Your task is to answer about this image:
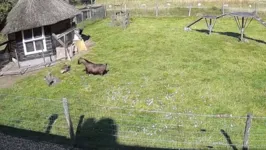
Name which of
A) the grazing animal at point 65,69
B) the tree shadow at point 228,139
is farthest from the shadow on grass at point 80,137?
the grazing animal at point 65,69

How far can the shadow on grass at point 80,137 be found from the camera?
1073 centimetres

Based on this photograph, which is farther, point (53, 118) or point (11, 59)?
point (11, 59)

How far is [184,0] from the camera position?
35.7 m

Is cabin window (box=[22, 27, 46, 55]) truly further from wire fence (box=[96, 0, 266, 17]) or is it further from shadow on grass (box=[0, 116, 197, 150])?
wire fence (box=[96, 0, 266, 17])

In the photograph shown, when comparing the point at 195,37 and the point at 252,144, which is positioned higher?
the point at 195,37

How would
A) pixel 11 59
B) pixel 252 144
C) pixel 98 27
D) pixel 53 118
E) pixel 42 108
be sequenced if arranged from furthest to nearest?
1. pixel 98 27
2. pixel 11 59
3. pixel 42 108
4. pixel 53 118
5. pixel 252 144

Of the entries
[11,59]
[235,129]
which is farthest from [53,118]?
[11,59]

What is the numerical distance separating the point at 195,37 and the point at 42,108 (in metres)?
15.2

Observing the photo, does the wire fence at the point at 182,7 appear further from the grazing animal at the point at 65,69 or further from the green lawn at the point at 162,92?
the grazing animal at the point at 65,69

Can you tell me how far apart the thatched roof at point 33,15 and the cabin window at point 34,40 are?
1.01 meters

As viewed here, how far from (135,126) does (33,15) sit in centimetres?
1109

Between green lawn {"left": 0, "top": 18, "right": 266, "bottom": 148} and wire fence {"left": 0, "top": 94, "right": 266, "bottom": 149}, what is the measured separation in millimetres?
39

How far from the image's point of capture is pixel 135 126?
41.5 feet

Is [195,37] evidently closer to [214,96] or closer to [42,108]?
[214,96]
